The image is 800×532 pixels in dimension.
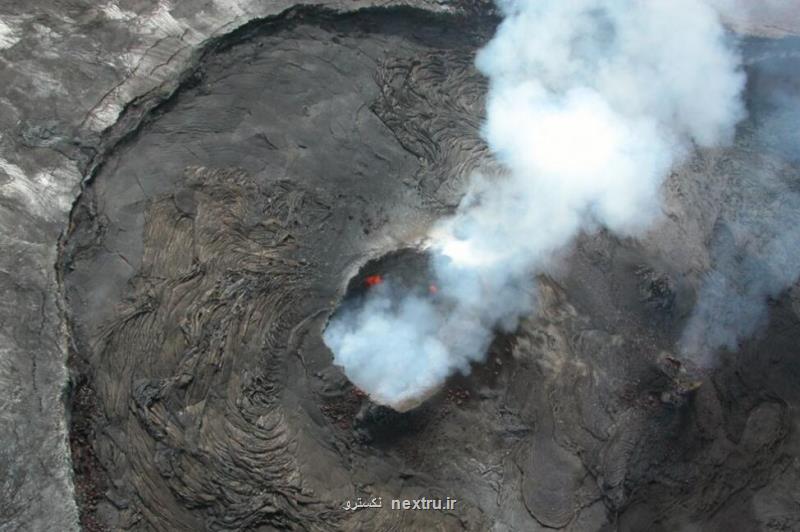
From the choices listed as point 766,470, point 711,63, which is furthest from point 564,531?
point 711,63

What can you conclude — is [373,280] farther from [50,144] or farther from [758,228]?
[758,228]

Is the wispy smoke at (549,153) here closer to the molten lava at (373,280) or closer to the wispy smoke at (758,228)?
the molten lava at (373,280)

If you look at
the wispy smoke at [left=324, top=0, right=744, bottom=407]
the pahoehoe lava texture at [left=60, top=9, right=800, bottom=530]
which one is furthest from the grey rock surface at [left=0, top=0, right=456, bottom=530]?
the wispy smoke at [left=324, top=0, right=744, bottom=407]

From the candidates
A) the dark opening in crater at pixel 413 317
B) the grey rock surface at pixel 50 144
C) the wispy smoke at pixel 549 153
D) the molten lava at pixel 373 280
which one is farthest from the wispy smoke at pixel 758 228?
the grey rock surface at pixel 50 144

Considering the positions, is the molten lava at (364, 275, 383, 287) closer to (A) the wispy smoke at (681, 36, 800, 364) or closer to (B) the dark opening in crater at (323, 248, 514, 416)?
(B) the dark opening in crater at (323, 248, 514, 416)

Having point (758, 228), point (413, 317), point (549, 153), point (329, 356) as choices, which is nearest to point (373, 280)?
point (413, 317)

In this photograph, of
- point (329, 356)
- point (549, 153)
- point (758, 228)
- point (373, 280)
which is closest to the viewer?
point (329, 356)

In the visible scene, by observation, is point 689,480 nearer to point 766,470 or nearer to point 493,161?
point 766,470
